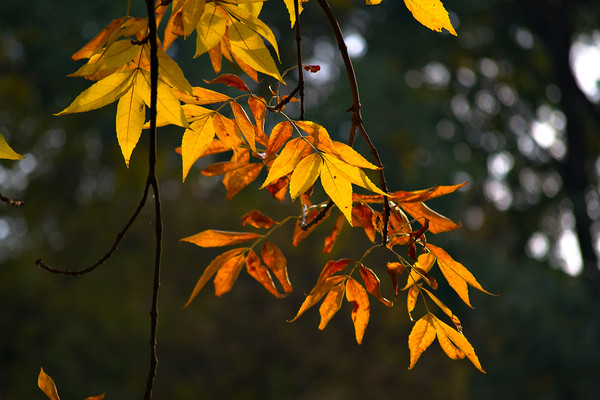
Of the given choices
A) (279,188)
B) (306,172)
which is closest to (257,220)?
(279,188)

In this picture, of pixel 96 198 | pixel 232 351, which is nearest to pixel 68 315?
pixel 96 198

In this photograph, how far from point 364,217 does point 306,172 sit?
108 millimetres

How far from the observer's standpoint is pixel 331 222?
4.09m

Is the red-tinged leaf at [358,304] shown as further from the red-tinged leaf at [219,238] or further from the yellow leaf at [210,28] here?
the yellow leaf at [210,28]

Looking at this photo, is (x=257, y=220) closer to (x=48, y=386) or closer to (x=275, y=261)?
(x=275, y=261)

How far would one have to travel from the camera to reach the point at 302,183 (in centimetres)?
41

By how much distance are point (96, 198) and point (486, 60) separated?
145 inches

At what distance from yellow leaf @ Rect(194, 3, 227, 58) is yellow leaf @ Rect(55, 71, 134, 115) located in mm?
54

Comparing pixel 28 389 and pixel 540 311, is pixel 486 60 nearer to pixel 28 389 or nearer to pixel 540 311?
pixel 540 311

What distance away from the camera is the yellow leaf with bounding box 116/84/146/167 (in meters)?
0.42

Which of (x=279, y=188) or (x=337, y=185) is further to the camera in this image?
(x=279, y=188)

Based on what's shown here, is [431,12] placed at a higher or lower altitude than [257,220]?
higher

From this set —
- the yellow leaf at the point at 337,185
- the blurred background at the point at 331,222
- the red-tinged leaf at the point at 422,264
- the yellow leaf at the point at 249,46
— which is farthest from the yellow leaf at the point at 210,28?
the blurred background at the point at 331,222

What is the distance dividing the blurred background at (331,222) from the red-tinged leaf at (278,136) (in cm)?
178
